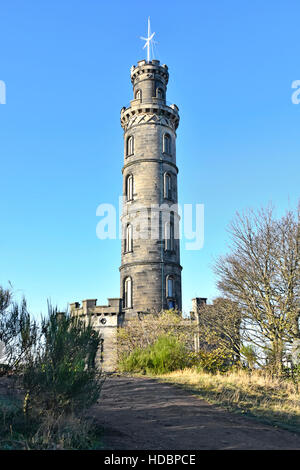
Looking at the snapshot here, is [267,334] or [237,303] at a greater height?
[237,303]

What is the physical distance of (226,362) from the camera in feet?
59.0

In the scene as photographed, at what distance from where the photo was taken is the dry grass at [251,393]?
34.8 ft

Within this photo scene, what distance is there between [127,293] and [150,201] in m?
6.55

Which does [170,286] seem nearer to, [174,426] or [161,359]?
[161,359]

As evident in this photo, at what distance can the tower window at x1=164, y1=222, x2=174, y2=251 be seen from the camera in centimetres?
3037

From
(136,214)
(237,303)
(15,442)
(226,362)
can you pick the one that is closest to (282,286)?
(237,303)

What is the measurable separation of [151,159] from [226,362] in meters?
17.6

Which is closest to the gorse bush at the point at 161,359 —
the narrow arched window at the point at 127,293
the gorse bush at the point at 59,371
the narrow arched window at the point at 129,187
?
the gorse bush at the point at 59,371

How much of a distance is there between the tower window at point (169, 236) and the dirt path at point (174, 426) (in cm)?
1869

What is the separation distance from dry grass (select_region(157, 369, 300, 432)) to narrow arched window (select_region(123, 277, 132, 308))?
13486 mm

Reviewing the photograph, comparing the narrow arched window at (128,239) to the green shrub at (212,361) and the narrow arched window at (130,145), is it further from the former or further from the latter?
the green shrub at (212,361)

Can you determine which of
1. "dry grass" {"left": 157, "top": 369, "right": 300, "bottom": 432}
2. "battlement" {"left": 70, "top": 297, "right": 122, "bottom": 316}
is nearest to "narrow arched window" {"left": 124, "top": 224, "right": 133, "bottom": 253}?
"battlement" {"left": 70, "top": 297, "right": 122, "bottom": 316}
